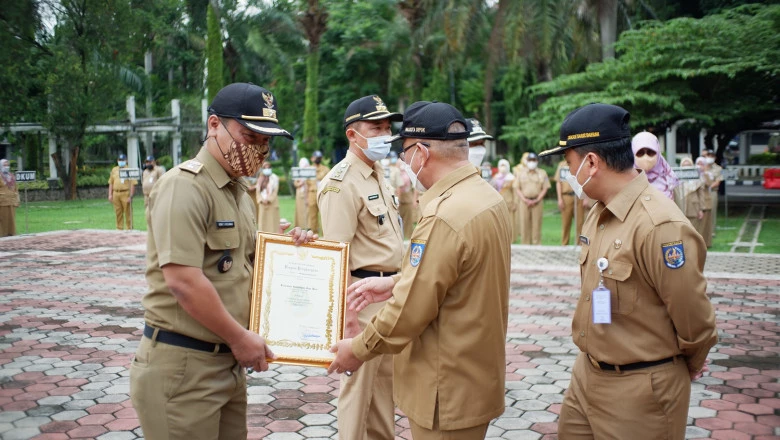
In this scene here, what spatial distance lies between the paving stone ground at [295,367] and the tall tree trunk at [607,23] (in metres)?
14.6

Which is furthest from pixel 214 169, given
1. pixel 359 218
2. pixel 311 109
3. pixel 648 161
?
pixel 311 109

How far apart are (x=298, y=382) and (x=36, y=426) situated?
2119mm

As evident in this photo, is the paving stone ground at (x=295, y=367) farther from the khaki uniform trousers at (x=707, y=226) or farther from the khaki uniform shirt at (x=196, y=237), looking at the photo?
the khaki uniform trousers at (x=707, y=226)

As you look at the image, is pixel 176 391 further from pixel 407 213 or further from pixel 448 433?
pixel 407 213

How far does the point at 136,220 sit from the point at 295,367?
19.1m

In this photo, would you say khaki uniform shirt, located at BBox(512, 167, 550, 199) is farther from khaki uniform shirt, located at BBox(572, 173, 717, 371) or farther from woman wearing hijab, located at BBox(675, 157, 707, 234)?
khaki uniform shirt, located at BBox(572, 173, 717, 371)

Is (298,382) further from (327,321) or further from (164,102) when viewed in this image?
(164,102)

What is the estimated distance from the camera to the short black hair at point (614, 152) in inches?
115

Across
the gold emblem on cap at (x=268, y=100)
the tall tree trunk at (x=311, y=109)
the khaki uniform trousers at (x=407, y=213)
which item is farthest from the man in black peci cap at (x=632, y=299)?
the tall tree trunk at (x=311, y=109)

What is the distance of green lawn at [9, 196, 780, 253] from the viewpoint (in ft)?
56.8

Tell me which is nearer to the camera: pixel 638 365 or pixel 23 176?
pixel 638 365

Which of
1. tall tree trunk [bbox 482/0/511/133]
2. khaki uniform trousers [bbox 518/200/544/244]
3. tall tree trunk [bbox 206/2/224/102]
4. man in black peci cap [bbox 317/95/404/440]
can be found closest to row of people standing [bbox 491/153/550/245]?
khaki uniform trousers [bbox 518/200/544/244]

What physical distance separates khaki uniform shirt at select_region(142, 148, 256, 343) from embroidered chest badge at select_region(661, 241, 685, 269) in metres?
1.76

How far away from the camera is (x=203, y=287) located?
2691 mm
